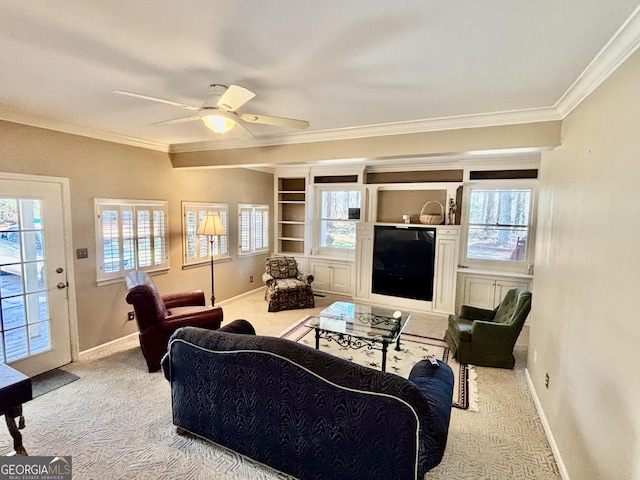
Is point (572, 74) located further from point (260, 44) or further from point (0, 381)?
point (0, 381)

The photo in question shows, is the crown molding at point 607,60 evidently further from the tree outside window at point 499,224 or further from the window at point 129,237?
the window at point 129,237

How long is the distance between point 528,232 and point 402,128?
302cm

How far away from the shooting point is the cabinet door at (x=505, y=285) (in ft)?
15.7

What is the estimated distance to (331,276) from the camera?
624cm

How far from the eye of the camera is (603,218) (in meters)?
1.72

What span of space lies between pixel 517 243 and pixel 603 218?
355 centimetres

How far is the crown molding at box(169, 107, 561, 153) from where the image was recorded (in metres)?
2.76

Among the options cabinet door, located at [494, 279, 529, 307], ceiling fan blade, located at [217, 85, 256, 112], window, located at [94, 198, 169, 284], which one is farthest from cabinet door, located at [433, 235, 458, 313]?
window, located at [94, 198, 169, 284]

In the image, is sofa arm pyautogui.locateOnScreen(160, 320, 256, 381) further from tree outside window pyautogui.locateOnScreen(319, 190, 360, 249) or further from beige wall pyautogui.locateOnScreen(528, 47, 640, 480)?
tree outside window pyautogui.locateOnScreen(319, 190, 360, 249)

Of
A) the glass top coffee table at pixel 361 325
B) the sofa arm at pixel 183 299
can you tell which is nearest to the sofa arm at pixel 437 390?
the glass top coffee table at pixel 361 325

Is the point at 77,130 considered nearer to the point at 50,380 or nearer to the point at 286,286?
the point at 50,380

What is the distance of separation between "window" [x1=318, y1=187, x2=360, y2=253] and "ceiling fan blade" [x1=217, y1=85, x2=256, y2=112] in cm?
415

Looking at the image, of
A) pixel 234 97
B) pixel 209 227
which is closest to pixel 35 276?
pixel 209 227

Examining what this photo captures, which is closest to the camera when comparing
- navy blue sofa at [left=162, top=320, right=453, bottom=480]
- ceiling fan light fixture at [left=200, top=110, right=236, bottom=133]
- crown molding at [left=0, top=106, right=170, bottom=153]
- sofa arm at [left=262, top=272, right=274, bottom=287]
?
navy blue sofa at [left=162, top=320, right=453, bottom=480]
